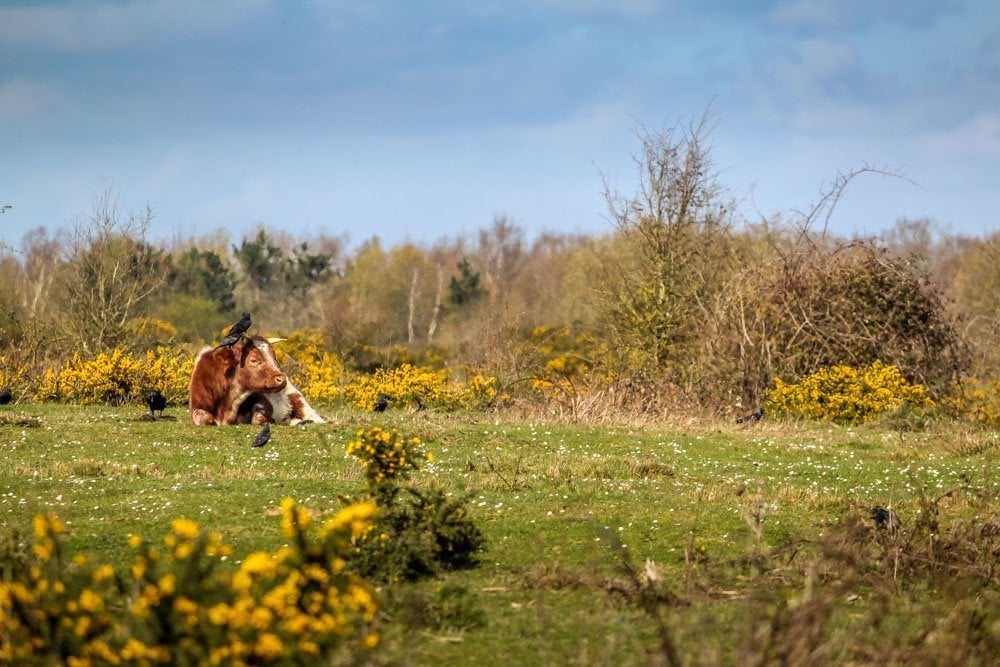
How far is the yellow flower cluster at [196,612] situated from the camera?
4.57 m

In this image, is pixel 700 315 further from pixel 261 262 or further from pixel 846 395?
pixel 261 262

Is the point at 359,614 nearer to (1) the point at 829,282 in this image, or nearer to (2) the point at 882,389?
(2) the point at 882,389

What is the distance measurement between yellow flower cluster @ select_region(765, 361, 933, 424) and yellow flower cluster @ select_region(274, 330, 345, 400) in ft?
35.2

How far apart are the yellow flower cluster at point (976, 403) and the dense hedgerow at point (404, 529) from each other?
59.4 feet

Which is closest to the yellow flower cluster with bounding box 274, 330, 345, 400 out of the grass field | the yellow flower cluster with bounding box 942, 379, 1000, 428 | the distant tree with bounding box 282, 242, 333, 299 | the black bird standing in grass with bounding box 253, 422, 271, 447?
→ the grass field

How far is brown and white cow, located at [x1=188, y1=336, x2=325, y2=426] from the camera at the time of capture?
18.6 metres

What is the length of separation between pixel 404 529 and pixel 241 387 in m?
10.6

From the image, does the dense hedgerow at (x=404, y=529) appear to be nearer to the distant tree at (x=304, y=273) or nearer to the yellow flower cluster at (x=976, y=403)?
the yellow flower cluster at (x=976, y=403)

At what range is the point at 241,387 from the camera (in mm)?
18719

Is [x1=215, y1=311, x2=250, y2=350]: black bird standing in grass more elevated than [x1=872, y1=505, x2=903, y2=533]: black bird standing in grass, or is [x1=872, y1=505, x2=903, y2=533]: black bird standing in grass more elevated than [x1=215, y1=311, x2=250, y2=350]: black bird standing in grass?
[x1=215, y1=311, x2=250, y2=350]: black bird standing in grass

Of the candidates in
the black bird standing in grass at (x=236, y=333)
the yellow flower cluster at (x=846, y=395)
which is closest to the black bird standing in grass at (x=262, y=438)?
the black bird standing in grass at (x=236, y=333)

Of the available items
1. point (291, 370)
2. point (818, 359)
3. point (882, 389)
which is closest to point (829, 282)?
point (818, 359)

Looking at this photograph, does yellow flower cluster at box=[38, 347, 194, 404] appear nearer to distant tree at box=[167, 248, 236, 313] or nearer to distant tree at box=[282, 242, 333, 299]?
distant tree at box=[167, 248, 236, 313]

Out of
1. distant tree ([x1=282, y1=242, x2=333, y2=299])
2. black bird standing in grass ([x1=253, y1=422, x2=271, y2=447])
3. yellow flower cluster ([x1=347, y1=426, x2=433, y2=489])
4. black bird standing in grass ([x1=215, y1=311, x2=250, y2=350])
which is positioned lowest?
black bird standing in grass ([x1=253, y1=422, x2=271, y2=447])
